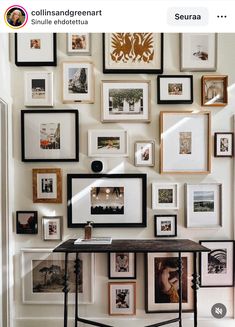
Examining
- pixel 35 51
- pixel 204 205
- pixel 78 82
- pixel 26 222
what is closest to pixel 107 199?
pixel 26 222

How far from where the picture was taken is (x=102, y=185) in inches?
105

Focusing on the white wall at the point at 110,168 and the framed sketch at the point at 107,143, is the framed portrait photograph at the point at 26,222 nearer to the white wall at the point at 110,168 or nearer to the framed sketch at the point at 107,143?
the white wall at the point at 110,168

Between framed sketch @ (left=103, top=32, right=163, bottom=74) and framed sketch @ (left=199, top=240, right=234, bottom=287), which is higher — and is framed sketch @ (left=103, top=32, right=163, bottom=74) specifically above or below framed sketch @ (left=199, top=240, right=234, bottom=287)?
above

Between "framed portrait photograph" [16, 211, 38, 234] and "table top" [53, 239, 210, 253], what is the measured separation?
396 millimetres

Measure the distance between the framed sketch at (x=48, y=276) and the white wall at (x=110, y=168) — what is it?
59 mm

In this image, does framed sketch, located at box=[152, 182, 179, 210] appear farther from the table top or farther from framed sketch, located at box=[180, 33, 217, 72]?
framed sketch, located at box=[180, 33, 217, 72]

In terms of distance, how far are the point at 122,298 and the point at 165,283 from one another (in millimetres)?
396

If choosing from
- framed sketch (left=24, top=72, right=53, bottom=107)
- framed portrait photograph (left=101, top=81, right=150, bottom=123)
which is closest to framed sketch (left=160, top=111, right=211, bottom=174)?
framed portrait photograph (left=101, top=81, right=150, bottom=123)

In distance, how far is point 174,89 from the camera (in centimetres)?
264

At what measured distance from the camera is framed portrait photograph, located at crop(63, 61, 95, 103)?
2645mm

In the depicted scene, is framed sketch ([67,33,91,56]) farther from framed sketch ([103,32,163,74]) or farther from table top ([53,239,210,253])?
table top ([53,239,210,253])

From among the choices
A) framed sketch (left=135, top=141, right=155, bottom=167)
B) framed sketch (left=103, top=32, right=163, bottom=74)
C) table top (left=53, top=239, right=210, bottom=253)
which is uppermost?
framed sketch (left=103, top=32, right=163, bottom=74)

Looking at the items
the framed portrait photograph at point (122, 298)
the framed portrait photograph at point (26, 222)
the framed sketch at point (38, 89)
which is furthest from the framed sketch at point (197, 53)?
the framed portrait photograph at point (122, 298)

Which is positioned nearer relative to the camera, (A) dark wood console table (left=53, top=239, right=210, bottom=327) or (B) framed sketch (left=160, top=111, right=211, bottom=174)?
(A) dark wood console table (left=53, top=239, right=210, bottom=327)
